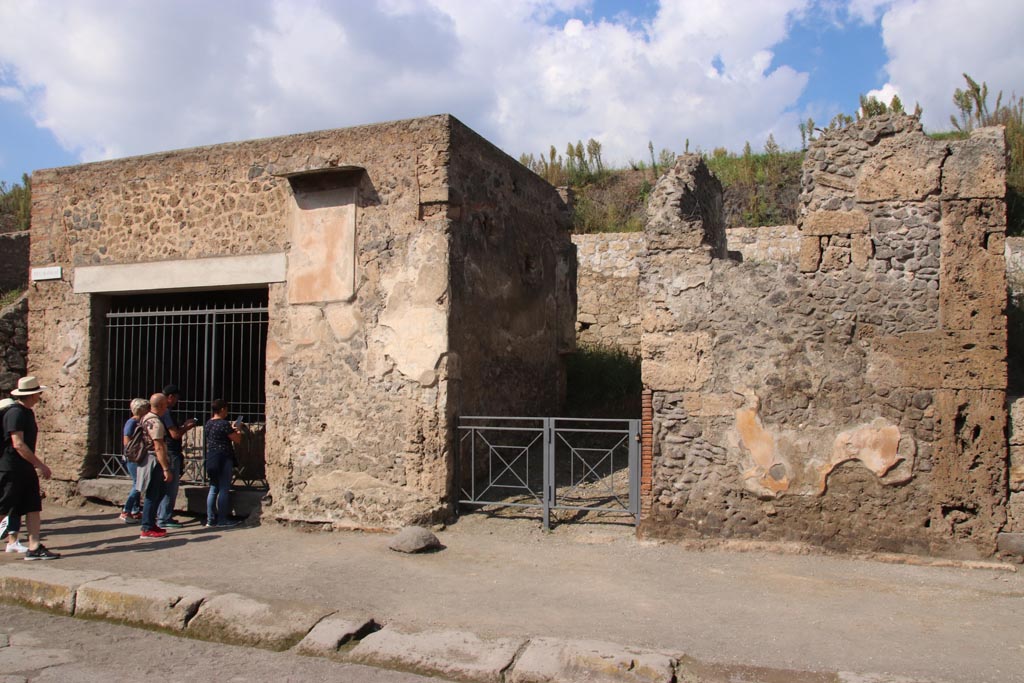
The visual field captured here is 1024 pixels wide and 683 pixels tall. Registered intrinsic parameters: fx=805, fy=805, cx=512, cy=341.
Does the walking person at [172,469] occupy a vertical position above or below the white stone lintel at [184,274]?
below

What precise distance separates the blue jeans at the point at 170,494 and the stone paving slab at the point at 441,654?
12.8 ft

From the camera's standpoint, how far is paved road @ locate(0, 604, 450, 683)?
4164 millimetres

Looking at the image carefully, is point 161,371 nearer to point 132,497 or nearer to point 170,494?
point 132,497

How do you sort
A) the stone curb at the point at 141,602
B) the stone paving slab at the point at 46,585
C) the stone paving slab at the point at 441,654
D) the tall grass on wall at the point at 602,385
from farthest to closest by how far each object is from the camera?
1. the tall grass on wall at the point at 602,385
2. the stone paving slab at the point at 46,585
3. the stone curb at the point at 141,602
4. the stone paving slab at the point at 441,654

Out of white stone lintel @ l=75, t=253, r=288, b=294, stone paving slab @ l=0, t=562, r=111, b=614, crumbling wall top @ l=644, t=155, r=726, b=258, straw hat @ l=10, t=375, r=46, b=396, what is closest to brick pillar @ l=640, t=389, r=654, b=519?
crumbling wall top @ l=644, t=155, r=726, b=258

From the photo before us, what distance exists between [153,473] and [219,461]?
579 millimetres

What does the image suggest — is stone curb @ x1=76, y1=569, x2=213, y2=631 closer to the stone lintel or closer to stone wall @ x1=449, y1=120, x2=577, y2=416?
stone wall @ x1=449, y1=120, x2=577, y2=416

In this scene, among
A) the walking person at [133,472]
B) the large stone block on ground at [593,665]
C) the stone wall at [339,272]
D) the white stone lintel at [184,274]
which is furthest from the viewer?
the white stone lintel at [184,274]

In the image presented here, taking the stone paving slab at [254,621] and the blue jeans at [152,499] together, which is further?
the blue jeans at [152,499]

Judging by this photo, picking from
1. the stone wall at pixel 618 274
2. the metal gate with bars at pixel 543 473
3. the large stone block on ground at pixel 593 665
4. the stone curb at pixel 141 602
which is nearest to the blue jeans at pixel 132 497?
the stone curb at pixel 141 602

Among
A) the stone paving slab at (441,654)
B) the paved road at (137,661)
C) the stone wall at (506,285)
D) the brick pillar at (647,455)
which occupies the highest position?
the stone wall at (506,285)

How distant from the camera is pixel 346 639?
4547 millimetres

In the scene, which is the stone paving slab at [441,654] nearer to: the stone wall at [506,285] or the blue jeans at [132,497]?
the stone wall at [506,285]

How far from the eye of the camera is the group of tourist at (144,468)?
6398 mm
